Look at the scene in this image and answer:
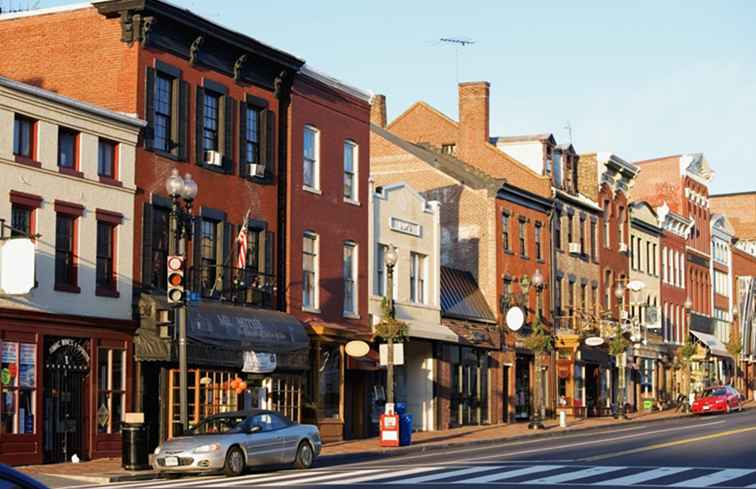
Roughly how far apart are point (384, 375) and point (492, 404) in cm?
1006

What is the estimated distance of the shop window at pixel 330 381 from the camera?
42.3 meters

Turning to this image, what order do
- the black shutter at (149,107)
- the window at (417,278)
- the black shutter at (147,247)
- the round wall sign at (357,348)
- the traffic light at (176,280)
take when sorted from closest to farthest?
the traffic light at (176,280)
the black shutter at (147,247)
the black shutter at (149,107)
the round wall sign at (357,348)
the window at (417,278)

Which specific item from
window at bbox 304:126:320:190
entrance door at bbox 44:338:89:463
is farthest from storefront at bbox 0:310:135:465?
window at bbox 304:126:320:190

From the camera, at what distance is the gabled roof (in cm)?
5353

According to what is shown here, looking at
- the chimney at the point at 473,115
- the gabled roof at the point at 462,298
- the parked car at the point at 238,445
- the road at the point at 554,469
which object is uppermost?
the chimney at the point at 473,115

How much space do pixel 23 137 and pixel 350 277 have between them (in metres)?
16.1

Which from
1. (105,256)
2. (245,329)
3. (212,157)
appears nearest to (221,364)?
(245,329)

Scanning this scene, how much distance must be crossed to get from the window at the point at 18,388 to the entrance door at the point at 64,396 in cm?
51

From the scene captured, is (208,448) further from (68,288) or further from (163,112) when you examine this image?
(163,112)

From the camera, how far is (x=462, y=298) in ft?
181

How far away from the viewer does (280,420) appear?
29156mm

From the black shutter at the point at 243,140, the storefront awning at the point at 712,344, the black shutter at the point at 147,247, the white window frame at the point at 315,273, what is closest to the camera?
the black shutter at the point at 147,247

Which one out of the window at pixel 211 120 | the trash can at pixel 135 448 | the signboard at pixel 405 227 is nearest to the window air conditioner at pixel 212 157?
the window at pixel 211 120

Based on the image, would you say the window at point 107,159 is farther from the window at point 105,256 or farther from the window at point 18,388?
the window at point 18,388
